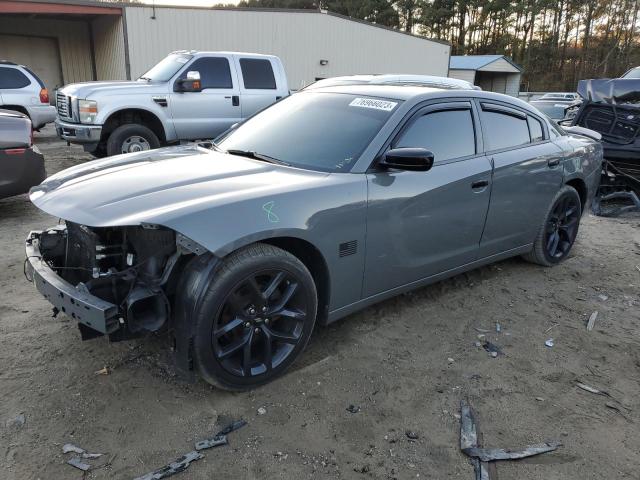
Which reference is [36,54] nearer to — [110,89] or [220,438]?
[110,89]

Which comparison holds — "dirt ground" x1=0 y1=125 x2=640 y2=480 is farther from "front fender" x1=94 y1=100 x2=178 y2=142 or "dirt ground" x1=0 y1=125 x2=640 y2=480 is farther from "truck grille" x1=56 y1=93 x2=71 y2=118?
"truck grille" x1=56 y1=93 x2=71 y2=118

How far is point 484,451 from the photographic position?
252 centimetres

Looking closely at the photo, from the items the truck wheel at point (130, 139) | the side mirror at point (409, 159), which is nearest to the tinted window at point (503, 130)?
the side mirror at point (409, 159)

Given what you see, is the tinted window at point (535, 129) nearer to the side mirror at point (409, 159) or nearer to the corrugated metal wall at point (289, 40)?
the side mirror at point (409, 159)

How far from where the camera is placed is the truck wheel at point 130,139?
827cm

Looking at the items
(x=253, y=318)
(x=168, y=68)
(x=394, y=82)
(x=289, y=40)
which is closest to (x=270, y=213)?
(x=253, y=318)

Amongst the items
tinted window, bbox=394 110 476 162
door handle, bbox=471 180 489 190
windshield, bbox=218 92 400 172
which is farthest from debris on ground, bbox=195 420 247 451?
door handle, bbox=471 180 489 190

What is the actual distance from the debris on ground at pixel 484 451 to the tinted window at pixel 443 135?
5.90 feet

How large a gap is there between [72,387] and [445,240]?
101 inches

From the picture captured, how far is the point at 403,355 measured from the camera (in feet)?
11.0

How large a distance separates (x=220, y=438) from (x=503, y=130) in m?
3.22

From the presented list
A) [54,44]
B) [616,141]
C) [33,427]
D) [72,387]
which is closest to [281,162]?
[72,387]

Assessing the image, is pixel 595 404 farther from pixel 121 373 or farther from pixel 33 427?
pixel 33 427

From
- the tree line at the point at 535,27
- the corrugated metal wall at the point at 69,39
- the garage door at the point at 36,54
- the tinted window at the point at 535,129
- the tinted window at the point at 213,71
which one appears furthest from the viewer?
the tree line at the point at 535,27
